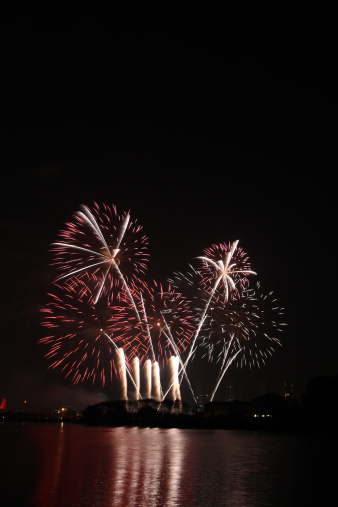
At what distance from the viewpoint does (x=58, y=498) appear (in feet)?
58.3

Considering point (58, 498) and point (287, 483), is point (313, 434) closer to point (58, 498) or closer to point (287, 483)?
point (287, 483)

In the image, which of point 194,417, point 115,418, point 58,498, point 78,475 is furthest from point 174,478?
point 115,418

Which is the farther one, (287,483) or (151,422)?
(151,422)

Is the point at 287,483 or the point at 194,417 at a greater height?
the point at 194,417

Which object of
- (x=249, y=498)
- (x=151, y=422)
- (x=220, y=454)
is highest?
(x=151, y=422)

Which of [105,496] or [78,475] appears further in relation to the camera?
[78,475]

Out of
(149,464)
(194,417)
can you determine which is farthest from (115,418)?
(149,464)

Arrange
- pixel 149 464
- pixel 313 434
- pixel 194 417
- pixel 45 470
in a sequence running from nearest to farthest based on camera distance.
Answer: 1. pixel 45 470
2. pixel 149 464
3. pixel 313 434
4. pixel 194 417

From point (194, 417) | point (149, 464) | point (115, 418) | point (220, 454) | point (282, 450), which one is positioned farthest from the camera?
point (115, 418)

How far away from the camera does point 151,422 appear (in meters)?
96.1

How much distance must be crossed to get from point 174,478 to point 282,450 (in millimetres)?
19952

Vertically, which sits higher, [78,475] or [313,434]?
[313,434]

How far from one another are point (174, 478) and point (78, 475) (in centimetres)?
435

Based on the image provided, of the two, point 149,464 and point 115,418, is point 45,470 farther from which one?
point 115,418
